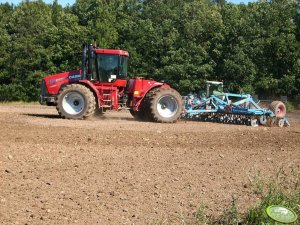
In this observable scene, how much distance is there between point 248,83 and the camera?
111ft

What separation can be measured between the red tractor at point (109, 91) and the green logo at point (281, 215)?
1257 centimetres

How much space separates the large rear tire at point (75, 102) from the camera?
16.6m

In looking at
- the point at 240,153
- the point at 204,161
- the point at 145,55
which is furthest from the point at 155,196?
the point at 145,55

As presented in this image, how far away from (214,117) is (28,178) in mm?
13471

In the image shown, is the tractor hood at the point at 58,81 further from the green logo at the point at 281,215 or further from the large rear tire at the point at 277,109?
the green logo at the point at 281,215

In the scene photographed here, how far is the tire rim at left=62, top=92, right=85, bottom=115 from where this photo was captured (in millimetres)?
16781

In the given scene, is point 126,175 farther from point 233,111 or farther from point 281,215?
point 233,111

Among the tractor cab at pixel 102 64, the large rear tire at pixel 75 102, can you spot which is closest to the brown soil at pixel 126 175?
the large rear tire at pixel 75 102

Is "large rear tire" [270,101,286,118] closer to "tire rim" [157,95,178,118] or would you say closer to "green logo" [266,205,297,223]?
"tire rim" [157,95,178,118]

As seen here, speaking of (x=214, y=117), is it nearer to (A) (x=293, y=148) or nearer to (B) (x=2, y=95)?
(A) (x=293, y=148)

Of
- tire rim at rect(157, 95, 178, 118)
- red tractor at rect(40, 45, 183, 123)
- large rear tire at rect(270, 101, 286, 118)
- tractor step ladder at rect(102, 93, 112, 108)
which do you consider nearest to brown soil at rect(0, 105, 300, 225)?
red tractor at rect(40, 45, 183, 123)

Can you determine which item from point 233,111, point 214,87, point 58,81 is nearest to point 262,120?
point 233,111

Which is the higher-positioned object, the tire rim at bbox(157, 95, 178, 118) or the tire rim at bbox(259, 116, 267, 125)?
the tire rim at bbox(157, 95, 178, 118)

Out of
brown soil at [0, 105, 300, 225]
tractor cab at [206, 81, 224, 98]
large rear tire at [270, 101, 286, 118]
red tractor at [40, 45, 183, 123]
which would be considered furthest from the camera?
tractor cab at [206, 81, 224, 98]
